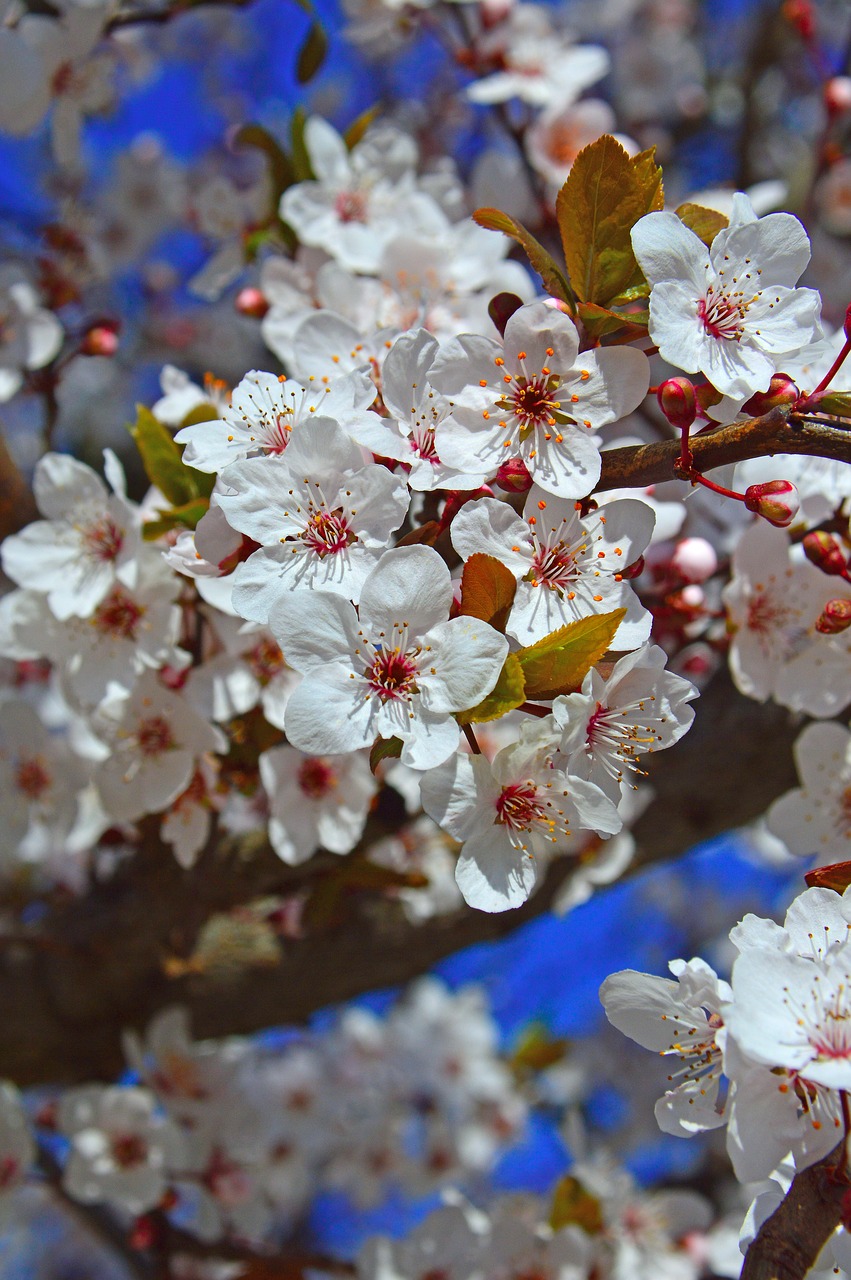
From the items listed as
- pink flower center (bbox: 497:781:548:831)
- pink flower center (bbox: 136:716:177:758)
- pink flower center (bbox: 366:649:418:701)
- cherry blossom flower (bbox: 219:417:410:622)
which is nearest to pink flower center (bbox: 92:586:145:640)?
pink flower center (bbox: 136:716:177:758)

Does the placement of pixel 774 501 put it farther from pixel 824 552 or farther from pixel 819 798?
pixel 819 798

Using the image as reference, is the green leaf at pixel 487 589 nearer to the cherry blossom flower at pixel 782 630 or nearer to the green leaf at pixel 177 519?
the green leaf at pixel 177 519

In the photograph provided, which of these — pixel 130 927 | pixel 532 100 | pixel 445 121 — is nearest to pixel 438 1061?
pixel 130 927

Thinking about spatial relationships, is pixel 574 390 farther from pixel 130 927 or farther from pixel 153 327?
pixel 153 327

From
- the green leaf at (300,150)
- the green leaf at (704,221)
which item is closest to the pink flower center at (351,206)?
the green leaf at (300,150)

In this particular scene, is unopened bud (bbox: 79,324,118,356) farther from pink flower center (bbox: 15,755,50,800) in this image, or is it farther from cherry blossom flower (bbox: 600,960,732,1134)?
cherry blossom flower (bbox: 600,960,732,1134)

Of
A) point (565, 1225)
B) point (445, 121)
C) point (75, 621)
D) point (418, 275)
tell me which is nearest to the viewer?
point (75, 621)
